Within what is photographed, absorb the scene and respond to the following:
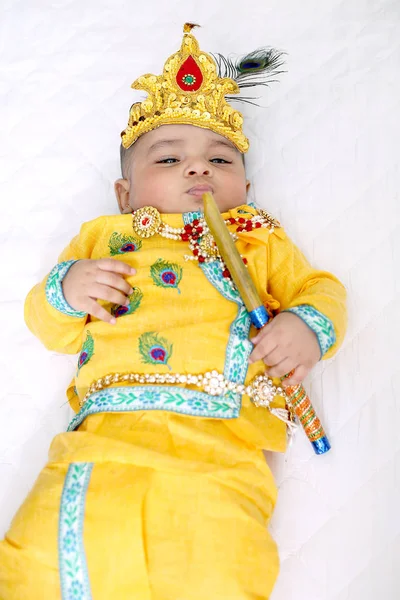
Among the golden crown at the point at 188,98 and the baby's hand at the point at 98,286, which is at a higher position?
the golden crown at the point at 188,98

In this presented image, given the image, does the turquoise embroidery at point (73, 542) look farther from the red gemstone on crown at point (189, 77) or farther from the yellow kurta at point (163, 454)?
the red gemstone on crown at point (189, 77)

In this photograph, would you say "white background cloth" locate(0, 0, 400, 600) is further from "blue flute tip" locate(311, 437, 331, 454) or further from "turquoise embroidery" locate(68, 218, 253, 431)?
"turquoise embroidery" locate(68, 218, 253, 431)

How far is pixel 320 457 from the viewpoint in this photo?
1.06 m

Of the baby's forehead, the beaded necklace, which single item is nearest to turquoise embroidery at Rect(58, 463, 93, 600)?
the beaded necklace

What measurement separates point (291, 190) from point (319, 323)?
431 mm

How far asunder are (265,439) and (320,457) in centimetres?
14

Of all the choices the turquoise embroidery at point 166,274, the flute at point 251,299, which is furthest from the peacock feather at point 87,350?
the flute at point 251,299

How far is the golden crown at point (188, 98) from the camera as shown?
1259 millimetres

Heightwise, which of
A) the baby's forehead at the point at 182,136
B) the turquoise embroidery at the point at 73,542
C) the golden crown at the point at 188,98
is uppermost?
the golden crown at the point at 188,98

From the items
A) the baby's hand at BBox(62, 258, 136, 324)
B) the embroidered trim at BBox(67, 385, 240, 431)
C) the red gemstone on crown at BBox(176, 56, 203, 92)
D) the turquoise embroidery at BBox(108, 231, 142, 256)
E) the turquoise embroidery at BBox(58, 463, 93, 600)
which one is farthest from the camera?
the red gemstone on crown at BBox(176, 56, 203, 92)

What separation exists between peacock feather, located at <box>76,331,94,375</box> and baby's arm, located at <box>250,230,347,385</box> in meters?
0.28

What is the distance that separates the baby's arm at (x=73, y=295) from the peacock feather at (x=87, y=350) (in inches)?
1.8

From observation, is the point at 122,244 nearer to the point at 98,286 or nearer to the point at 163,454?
the point at 98,286

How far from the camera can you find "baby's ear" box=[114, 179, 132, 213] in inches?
52.6
